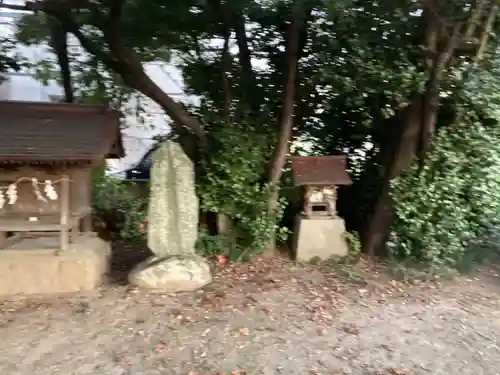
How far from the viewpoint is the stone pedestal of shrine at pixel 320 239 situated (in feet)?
22.9

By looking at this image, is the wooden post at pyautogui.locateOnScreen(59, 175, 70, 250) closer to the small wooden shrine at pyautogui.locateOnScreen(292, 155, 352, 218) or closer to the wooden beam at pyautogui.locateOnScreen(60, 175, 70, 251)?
the wooden beam at pyautogui.locateOnScreen(60, 175, 70, 251)

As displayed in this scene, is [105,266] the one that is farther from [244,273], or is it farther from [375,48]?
[375,48]

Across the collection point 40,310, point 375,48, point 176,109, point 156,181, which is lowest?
point 40,310

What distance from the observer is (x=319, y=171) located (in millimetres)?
6957

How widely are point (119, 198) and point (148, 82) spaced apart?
9.24 feet

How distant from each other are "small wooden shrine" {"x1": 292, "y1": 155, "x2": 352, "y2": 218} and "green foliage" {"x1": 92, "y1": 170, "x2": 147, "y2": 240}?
8.75 ft

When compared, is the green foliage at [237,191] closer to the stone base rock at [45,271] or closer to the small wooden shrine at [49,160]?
the small wooden shrine at [49,160]

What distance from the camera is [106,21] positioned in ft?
19.6

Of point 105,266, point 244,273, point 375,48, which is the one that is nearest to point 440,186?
point 375,48

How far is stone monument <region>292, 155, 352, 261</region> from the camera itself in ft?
22.9

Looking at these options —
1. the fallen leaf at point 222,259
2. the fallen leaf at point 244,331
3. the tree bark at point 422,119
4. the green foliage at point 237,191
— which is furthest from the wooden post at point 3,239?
the tree bark at point 422,119

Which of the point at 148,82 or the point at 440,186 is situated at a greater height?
the point at 148,82

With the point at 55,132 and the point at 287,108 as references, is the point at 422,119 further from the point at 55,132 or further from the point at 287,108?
the point at 55,132

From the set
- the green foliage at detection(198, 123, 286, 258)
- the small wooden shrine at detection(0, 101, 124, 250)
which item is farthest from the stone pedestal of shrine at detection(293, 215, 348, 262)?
the small wooden shrine at detection(0, 101, 124, 250)
